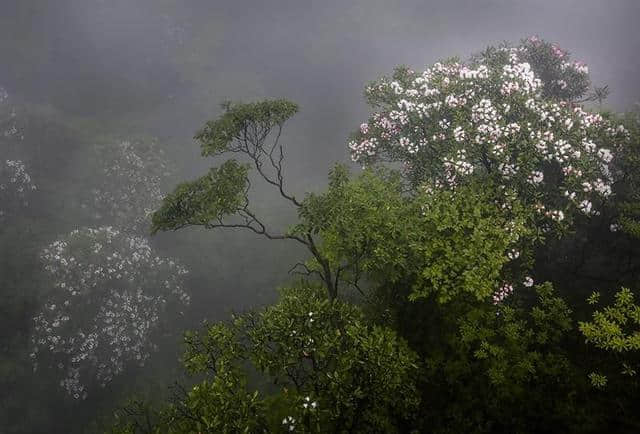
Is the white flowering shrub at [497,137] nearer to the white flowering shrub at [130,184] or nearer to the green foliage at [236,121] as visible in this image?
the green foliage at [236,121]

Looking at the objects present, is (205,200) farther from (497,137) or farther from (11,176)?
(11,176)

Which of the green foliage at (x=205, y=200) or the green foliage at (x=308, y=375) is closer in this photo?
the green foliage at (x=308, y=375)

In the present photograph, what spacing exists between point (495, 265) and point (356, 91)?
6537 cm

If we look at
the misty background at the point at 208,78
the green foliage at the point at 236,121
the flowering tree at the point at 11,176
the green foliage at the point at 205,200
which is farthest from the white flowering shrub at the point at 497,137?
the flowering tree at the point at 11,176

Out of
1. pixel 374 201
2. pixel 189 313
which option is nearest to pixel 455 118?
pixel 374 201

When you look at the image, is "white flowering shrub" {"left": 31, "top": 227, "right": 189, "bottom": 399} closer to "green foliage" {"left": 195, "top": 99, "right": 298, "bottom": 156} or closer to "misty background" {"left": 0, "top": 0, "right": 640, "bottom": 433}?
"misty background" {"left": 0, "top": 0, "right": 640, "bottom": 433}

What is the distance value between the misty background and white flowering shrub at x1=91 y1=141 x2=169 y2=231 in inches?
76.3

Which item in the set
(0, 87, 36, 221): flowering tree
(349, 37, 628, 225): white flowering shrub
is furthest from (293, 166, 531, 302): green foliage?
(0, 87, 36, 221): flowering tree

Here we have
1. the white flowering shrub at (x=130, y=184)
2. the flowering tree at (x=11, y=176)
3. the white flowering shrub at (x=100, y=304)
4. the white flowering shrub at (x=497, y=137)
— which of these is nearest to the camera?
the white flowering shrub at (x=497, y=137)

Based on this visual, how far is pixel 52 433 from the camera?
28.6 m

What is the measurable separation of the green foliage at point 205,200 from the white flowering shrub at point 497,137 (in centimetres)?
979

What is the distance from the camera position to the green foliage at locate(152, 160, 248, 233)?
56.2ft

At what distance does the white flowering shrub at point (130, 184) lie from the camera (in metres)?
43.8

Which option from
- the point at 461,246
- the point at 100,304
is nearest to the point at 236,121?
the point at 461,246
